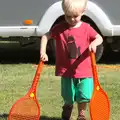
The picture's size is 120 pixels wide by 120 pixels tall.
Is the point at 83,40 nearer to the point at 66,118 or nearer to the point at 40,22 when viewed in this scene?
the point at 66,118

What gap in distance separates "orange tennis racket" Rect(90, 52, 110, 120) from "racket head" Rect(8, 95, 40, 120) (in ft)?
1.70

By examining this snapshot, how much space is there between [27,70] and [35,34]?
776 millimetres

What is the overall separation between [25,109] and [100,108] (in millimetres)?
711

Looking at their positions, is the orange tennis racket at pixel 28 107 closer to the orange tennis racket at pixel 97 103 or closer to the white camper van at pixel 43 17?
the orange tennis racket at pixel 97 103

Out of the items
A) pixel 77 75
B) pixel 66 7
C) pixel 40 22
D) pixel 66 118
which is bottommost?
pixel 66 118

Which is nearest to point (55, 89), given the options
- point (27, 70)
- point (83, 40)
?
point (27, 70)

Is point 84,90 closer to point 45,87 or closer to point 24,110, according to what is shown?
point 24,110

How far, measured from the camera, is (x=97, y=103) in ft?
13.9

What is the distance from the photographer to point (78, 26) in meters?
4.35

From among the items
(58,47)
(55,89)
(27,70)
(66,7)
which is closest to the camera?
(66,7)

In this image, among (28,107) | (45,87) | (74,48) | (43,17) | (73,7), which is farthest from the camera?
(43,17)

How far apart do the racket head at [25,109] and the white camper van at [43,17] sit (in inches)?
156

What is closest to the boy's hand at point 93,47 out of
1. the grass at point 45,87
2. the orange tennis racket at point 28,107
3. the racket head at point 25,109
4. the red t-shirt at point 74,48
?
the red t-shirt at point 74,48

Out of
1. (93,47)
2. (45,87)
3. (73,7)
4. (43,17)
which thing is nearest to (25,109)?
(93,47)
